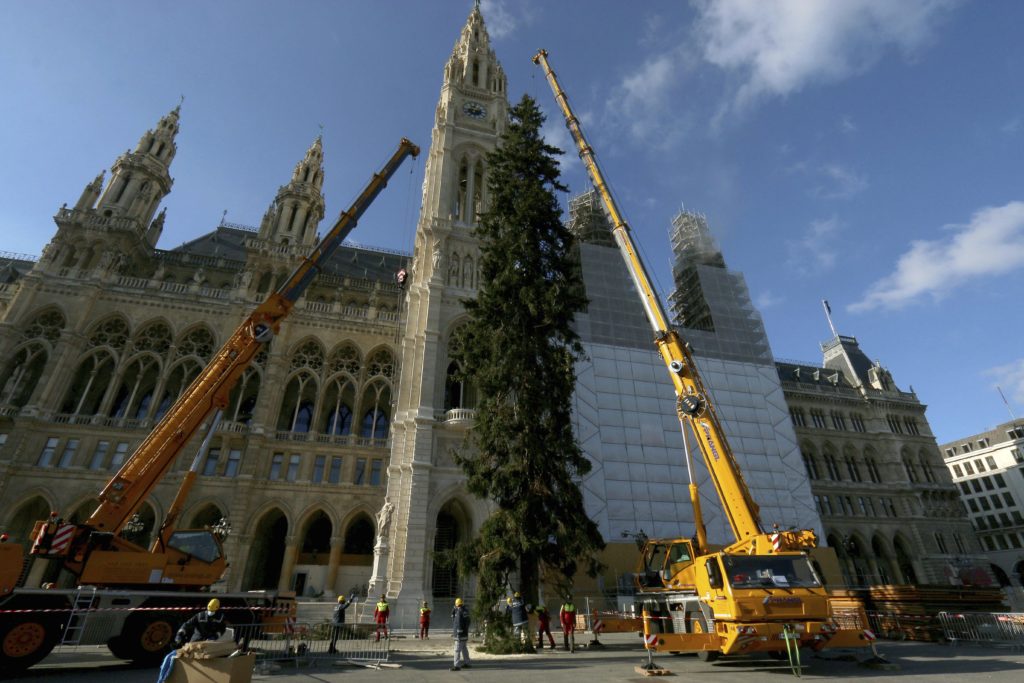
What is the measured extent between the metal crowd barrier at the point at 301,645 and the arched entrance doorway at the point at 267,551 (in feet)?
41.1

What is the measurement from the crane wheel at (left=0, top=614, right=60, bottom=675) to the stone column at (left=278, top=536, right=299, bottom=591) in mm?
15815

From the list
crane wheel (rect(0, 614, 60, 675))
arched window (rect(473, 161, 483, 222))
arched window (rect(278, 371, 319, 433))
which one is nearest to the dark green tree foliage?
crane wheel (rect(0, 614, 60, 675))

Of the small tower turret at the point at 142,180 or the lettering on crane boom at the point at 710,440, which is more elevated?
the small tower turret at the point at 142,180

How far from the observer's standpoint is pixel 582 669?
9305mm

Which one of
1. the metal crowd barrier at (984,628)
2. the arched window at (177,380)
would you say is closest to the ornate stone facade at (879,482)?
the metal crowd barrier at (984,628)

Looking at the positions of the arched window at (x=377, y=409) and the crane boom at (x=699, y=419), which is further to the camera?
the arched window at (x=377, y=409)

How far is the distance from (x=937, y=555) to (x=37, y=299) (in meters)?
61.1

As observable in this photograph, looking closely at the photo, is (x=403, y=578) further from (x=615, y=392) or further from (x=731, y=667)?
(x=615, y=392)

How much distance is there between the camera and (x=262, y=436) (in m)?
25.6

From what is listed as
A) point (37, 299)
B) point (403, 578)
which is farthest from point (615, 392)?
point (37, 299)

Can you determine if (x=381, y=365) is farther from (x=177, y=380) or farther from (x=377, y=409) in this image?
(x=177, y=380)

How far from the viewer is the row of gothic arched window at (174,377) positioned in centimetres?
2605

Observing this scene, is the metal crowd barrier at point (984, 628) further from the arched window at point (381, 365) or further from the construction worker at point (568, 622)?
the arched window at point (381, 365)

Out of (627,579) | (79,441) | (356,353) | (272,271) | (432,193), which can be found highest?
(432,193)
